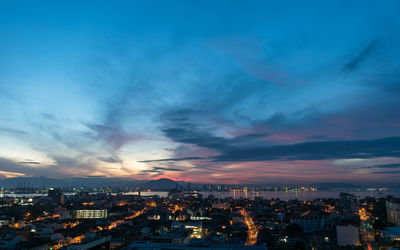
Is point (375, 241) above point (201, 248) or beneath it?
beneath

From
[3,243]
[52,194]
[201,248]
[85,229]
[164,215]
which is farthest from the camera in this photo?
[52,194]

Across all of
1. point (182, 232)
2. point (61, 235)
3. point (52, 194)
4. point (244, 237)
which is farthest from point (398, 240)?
point (52, 194)

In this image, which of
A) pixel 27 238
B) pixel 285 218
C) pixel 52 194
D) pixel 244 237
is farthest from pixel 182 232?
pixel 52 194

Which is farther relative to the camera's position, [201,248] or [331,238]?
[331,238]

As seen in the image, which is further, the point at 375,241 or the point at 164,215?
the point at 164,215

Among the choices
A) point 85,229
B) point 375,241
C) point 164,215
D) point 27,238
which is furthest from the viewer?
point 164,215

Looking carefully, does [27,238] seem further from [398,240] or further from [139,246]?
[398,240]

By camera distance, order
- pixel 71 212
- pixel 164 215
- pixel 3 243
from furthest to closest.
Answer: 1. pixel 71 212
2. pixel 164 215
3. pixel 3 243

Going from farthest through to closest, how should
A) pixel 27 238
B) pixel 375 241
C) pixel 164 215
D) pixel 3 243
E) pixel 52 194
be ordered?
pixel 52 194 → pixel 164 215 → pixel 375 241 → pixel 27 238 → pixel 3 243

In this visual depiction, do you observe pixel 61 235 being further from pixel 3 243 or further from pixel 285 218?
pixel 285 218
